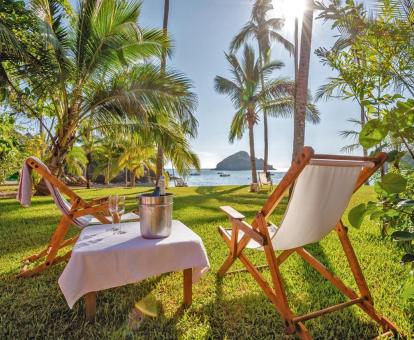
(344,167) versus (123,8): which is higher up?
(123,8)

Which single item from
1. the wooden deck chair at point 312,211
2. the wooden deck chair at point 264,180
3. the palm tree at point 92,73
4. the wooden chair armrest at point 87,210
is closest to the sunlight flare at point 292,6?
the palm tree at point 92,73

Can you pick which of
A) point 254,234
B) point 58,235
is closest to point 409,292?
point 254,234

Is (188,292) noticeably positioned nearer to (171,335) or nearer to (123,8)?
(171,335)

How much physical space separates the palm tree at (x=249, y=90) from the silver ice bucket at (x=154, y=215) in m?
10.0

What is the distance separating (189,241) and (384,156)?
4.43ft

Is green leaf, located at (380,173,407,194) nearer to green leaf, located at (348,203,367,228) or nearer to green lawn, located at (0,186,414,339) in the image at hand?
green leaf, located at (348,203,367,228)

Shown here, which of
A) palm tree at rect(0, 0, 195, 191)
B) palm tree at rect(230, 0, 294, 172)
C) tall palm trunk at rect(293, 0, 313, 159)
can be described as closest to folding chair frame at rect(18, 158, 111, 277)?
palm tree at rect(0, 0, 195, 191)

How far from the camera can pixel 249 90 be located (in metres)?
12.4

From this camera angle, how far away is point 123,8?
5.87 meters

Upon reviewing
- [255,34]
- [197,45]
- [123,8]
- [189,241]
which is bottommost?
[189,241]

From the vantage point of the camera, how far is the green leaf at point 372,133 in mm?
1270

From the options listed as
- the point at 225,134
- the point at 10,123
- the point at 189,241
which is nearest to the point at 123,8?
the point at 10,123

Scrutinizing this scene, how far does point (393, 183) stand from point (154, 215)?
1.40 m

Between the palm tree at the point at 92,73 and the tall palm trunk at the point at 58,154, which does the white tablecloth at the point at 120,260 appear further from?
the palm tree at the point at 92,73
